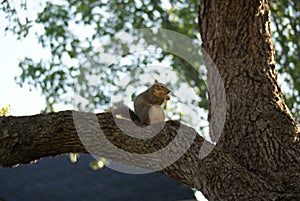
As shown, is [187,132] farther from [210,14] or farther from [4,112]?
[4,112]

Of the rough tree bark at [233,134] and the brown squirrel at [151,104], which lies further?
the brown squirrel at [151,104]

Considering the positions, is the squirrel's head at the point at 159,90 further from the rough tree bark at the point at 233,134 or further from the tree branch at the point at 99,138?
the tree branch at the point at 99,138

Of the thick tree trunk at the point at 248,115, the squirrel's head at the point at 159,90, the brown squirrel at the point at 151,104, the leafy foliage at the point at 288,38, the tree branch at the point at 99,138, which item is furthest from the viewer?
the leafy foliage at the point at 288,38

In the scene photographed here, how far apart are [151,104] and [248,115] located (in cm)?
58

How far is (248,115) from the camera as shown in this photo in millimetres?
2621

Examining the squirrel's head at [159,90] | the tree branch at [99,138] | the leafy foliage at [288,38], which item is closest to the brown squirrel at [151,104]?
the squirrel's head at [159,90]

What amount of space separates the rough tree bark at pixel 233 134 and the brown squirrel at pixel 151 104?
339mm

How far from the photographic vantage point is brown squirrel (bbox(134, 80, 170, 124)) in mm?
2852

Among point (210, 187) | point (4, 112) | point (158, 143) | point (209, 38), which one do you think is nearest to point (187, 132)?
point (158, 143)

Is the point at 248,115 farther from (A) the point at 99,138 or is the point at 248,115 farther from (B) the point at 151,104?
(A) the point at 99,138

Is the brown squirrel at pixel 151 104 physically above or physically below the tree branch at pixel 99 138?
above

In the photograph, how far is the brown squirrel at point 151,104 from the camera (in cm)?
285

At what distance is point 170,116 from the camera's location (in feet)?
20.3

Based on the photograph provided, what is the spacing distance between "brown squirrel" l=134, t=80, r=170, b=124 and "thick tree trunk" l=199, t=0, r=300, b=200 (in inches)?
14.2
